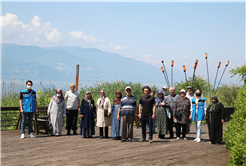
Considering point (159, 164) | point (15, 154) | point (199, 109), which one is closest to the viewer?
point (159, 164)

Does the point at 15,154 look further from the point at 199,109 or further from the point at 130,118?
the point at 199,109

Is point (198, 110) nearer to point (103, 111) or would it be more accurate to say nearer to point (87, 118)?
point (103, 111)

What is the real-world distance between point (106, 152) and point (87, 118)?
317 cm

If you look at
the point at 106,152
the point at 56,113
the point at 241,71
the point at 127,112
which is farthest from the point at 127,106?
the point at 241,71

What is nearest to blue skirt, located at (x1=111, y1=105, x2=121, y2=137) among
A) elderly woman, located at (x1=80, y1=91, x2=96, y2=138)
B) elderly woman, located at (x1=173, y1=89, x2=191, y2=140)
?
elderly woman, located at (x1=80, y1=91, x2=96, y2=138)

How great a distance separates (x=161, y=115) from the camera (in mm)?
10570

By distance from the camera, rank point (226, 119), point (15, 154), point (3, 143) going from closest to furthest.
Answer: point (15, 154), point (3, 143), point (226, 119)

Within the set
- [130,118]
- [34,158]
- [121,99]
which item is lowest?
[34,158]

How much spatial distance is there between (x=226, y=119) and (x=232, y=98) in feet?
11.9

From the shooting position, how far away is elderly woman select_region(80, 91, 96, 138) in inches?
426

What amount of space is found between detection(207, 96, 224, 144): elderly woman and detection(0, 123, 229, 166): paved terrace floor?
250 mm

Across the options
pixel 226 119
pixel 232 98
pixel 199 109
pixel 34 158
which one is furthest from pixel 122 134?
pixel 232 98

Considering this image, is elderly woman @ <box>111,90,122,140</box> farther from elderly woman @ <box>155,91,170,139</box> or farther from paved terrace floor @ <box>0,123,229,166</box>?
elderly woman @ <box>155,91,170,139</box>

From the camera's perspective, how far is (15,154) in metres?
7.73
